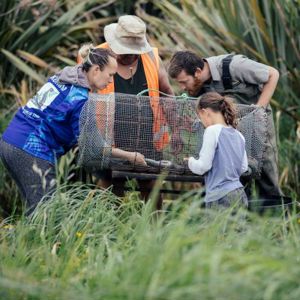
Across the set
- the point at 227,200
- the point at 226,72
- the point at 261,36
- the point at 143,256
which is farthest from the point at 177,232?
the point at 261,36

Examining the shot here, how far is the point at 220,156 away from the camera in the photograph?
20.8 feet

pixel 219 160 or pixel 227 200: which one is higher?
pixel 219 160

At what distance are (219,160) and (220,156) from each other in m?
0.03

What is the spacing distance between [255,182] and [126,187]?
98 cm

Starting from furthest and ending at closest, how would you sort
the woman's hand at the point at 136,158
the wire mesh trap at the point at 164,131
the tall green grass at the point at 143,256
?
the wire mesh trap at the point at 164,131, the woman's hand at the point at 136,158, the tall green grass at the point at 143,256

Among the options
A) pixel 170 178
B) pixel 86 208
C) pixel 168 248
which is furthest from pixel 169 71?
pixel 168 248

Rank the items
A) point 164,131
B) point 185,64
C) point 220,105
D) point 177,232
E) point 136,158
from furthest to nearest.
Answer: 1. point 185,64
2. point 164,131
3. point 136,158
4. point 220,105
5. point 177,232

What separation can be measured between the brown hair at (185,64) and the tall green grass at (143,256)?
1.35 m

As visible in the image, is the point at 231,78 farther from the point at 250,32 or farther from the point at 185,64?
the point at 250,32

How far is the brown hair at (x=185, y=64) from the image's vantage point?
7.12 meters

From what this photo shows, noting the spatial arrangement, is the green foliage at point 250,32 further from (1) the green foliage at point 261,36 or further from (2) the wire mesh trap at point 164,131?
(2) the wire mesh trap at point 164,131

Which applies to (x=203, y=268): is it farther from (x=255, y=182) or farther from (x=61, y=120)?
(x=255, y=182)

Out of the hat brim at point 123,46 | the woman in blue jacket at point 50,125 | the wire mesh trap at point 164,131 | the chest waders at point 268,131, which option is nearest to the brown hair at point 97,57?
the woman in blue jacket at point 50,125

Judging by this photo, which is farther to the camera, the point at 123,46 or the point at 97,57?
the point at 123,46
